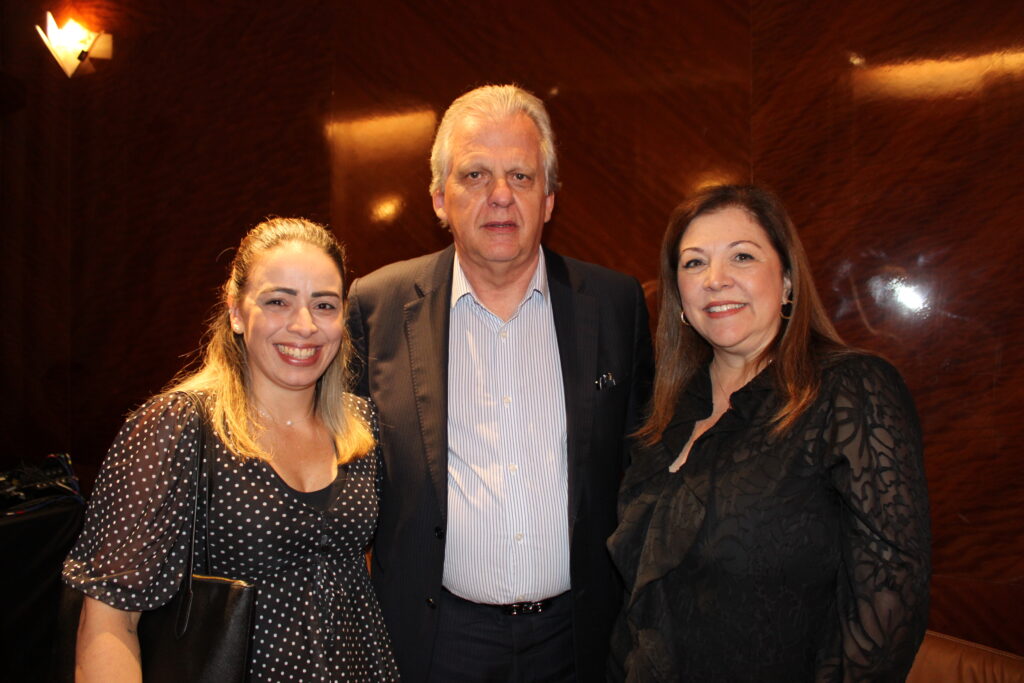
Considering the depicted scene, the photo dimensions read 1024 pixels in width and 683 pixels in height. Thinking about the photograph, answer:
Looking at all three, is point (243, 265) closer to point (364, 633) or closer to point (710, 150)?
point (364, 633)

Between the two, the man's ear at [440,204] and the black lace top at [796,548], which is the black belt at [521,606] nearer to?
the black lace top at [796,548]

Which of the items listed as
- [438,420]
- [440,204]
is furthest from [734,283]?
[440,204]

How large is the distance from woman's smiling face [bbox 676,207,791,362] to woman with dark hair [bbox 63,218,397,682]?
904 mm

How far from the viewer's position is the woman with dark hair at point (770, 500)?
1.39m

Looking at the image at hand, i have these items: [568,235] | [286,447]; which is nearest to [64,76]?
[568,235]

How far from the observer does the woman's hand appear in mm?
1358

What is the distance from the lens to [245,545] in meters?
1.49

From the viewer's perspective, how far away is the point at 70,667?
1.41 m

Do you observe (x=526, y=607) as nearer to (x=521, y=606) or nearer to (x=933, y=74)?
(x=521, y=606)

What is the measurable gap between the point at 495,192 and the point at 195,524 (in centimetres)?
119

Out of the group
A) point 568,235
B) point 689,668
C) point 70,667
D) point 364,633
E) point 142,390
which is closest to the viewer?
point 70,667

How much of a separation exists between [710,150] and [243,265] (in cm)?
200

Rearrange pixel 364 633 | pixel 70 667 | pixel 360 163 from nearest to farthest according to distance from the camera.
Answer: pixel 70 667 → pixel 364 633 → pixel 360 163

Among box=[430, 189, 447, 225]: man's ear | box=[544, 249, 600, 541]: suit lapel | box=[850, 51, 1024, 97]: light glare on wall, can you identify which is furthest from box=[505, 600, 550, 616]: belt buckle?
box=[850, 51, 1024, 97]: light glare on wall
